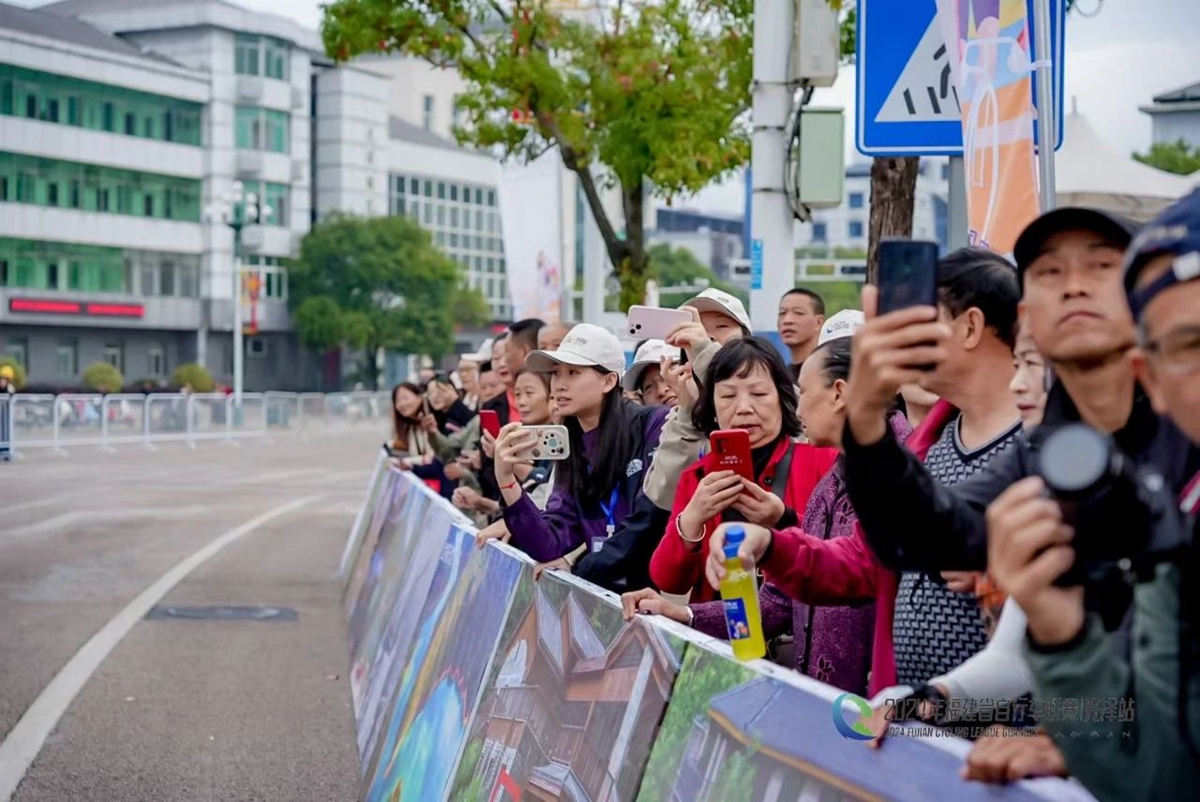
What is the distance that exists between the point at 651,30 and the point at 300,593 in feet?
23.6

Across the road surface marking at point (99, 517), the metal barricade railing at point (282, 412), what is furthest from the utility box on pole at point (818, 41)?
the metal barricade railing at point (282, 412)

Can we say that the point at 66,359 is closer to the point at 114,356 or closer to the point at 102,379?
the point at 114,356

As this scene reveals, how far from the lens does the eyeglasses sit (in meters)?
2.01

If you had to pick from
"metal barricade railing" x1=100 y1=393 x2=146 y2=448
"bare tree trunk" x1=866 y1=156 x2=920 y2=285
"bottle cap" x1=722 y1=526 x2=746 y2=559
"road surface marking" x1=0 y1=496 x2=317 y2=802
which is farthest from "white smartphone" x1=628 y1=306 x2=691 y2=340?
"metal barricade railing" x1=100 y1=393 x2=146 y2=448

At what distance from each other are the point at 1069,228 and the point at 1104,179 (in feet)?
37.3

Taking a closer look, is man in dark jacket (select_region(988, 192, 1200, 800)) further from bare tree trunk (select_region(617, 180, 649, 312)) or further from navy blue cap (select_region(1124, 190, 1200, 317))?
bare tree trunk (select_region(617, 180, 649, 312))

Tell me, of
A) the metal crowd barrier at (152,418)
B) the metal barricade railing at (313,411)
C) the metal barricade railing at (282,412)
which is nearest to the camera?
the metal crowd barrier at (152,418)

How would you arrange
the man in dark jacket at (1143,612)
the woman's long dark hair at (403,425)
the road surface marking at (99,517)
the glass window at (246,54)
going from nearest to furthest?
the man in dark jacket at (1143,612), the woman's long dark hair at (403,425), the road surface marking at (99,517), the glass window at (246,54)

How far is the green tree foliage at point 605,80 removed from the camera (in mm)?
18297

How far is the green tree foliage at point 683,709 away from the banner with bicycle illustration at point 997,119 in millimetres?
1911

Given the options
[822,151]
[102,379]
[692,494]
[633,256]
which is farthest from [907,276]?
[102,379]

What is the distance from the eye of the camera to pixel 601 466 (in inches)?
256

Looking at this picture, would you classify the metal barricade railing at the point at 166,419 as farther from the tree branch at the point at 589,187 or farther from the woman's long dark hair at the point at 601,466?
the woman's long dark hair at the point at 601,466

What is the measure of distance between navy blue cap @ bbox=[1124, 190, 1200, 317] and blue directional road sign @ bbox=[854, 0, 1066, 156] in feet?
17.4
